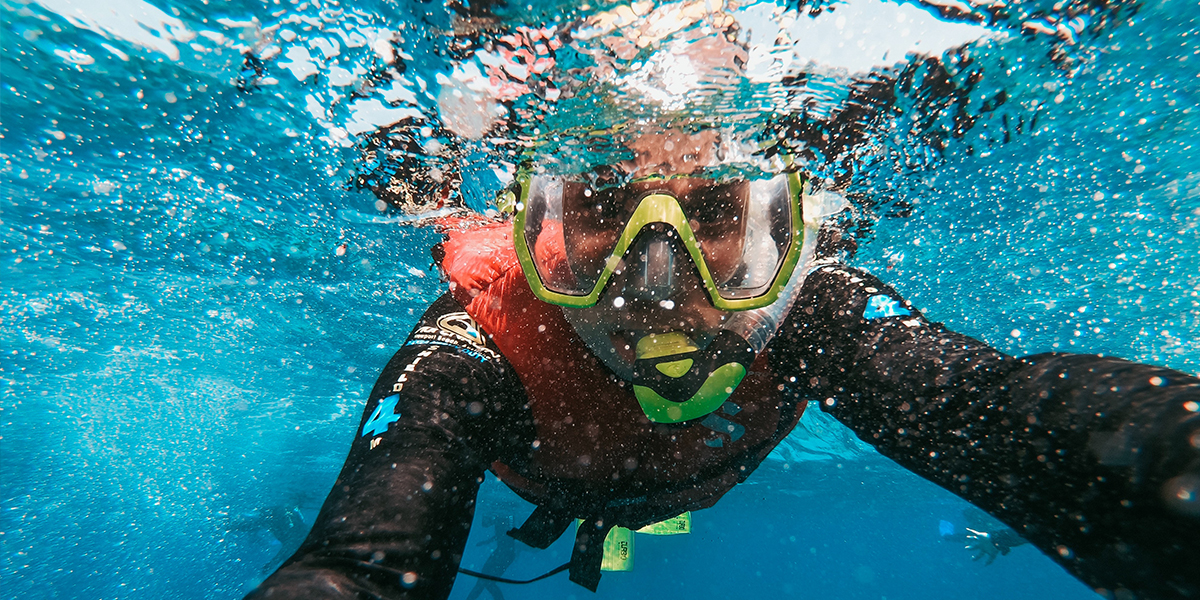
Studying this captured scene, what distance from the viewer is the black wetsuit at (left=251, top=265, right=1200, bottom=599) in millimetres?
1434

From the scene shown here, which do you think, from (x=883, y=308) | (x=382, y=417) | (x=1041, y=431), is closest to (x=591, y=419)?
(x=382, y=417)

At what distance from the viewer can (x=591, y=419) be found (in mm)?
3322

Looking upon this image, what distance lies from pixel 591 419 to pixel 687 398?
0.88m

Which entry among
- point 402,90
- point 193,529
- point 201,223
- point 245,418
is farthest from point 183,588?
point 402,90

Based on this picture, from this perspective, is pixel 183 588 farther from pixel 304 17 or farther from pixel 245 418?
pixel 304 17

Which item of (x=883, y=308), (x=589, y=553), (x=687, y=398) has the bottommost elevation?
(x=589, y=553)

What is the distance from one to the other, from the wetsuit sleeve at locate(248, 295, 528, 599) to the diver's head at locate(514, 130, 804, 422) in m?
0.69

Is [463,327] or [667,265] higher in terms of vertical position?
[667,265]

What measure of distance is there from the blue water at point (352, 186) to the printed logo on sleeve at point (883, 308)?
6.73 ft

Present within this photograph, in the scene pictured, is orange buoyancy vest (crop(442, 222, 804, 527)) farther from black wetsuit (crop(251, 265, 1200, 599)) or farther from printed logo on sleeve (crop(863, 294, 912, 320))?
printed logo on sleeve (crop(863, 294, 912, 320))

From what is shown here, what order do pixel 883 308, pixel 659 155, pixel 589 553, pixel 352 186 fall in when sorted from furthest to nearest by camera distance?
pixel 352 186, pixel 589 553, pixel 659 155, pixel 883 308

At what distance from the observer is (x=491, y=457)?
279 cm

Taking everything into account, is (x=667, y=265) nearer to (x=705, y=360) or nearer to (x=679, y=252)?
(x=679, y=252)

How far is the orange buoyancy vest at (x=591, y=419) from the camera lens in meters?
3.23
